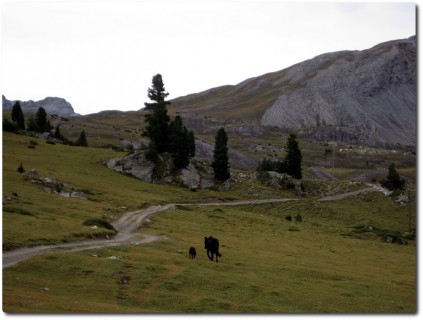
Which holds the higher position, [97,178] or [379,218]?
[97,178]

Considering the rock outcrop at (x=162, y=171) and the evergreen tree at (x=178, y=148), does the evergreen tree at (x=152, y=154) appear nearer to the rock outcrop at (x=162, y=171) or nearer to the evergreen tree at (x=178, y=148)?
the rock outcrop at (x=162, y=171)

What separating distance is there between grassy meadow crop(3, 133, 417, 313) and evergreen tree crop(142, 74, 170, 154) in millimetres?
21776

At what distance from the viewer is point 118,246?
43594mm

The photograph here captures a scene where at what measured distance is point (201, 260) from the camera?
4238 centimetres

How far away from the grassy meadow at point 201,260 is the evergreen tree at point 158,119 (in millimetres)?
21776

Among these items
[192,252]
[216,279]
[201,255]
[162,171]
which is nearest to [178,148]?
[162,171]

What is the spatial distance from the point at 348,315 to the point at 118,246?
2313 centimetres

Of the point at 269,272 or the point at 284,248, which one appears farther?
the point at 284,248

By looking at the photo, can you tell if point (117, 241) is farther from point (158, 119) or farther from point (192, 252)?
point (158, 119)

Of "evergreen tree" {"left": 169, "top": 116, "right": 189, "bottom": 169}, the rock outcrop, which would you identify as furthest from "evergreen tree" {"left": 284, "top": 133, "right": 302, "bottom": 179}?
"evergreen tree" {"left": 169, "top": 116, "right": 189, "bottom": 169}

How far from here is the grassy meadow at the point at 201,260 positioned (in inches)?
1129

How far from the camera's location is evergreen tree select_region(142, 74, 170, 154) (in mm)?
117125

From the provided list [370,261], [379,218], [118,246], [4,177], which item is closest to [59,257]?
[118,246]

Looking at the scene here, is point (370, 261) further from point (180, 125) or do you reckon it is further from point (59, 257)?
point (180, 125)
